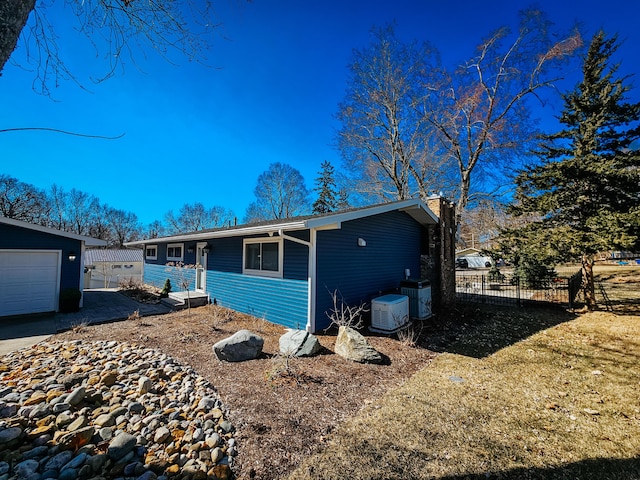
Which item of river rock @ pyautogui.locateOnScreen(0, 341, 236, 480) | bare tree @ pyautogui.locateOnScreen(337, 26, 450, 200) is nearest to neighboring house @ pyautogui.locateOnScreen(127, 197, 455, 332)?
river rock @ pyautogui.locateOnScreen(0, 341, 236, 480)

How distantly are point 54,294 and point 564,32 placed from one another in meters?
21.7

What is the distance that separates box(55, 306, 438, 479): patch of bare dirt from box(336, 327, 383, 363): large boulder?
141 mm

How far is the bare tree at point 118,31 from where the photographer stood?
242 cm

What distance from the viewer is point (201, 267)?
10.5 metres

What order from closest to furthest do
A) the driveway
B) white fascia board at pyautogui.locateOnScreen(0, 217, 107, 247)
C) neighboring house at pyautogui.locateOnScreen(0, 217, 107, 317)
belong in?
the driveway, white fascia board at pyautogui.locateOnScreen(0, 217, 107, 247), neighboring house at pyautogui.locateOnScreen(0, 217, 107, 317)

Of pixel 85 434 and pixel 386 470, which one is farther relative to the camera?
pixel 85 434

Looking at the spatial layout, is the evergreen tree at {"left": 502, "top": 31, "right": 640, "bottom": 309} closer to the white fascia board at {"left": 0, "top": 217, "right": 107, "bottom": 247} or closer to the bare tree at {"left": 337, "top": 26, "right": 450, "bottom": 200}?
the bare tree at {"left": 337, "top": 26, "right": 450, "bottom": 200}

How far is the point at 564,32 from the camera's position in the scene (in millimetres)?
11750

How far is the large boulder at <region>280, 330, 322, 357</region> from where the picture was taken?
4.98 metres

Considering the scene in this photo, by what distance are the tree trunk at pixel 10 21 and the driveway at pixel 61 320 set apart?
615 cm

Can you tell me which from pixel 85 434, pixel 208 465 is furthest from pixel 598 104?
pixel 85 434

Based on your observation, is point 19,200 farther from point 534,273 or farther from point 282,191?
point 534,273

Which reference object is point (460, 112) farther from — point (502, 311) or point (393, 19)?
point (502, 311)

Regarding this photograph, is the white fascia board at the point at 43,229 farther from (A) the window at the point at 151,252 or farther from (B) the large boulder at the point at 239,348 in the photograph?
(B) the large boulder at the point at 239,348
